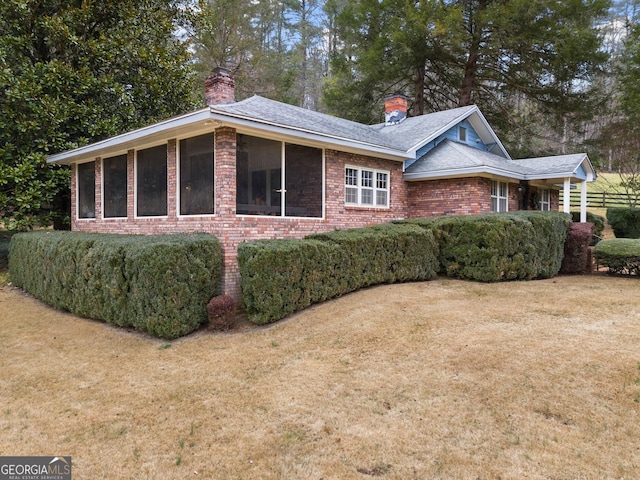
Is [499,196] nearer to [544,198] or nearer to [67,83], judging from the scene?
[544,198]

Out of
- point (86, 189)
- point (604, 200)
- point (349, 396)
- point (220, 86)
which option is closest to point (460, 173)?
point (220, 86)

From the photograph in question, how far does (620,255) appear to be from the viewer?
34.4 ft

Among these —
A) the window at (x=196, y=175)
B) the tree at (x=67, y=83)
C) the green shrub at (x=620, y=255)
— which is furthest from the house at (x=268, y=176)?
the green shrub at (x=620, y=255)

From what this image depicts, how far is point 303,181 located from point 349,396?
19.8 ft

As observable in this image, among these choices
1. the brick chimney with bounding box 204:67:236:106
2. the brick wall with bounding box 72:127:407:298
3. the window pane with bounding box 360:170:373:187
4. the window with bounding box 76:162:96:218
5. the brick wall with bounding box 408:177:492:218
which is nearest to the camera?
the brick wall with bounding box 72:127:407:298

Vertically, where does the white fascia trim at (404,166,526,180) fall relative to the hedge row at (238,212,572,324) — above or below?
above

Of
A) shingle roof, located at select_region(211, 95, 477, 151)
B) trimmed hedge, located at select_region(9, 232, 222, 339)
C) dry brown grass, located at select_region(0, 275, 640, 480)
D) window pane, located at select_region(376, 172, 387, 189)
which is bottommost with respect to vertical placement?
dry brown grass, located at select_region(0, 275, 640, 480)

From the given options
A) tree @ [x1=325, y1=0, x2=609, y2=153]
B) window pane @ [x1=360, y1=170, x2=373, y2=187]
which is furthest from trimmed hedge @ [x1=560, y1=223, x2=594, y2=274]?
tree @ [x1=325, y1=0, x2=609, y2=153]

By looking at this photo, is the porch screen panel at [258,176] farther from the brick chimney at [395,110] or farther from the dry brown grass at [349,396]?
the brick chimney at [395,110]

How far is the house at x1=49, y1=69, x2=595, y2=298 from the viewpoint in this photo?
8125 millimetres

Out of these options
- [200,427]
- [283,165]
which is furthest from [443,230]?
[200,427]

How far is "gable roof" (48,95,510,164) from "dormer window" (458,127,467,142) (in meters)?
0.44

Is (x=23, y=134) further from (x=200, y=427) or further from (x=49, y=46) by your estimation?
(x=200, y=427)

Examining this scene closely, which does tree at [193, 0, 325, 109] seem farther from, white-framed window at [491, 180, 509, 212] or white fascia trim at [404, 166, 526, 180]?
white-framed window at [491, 180, 509, 212]
